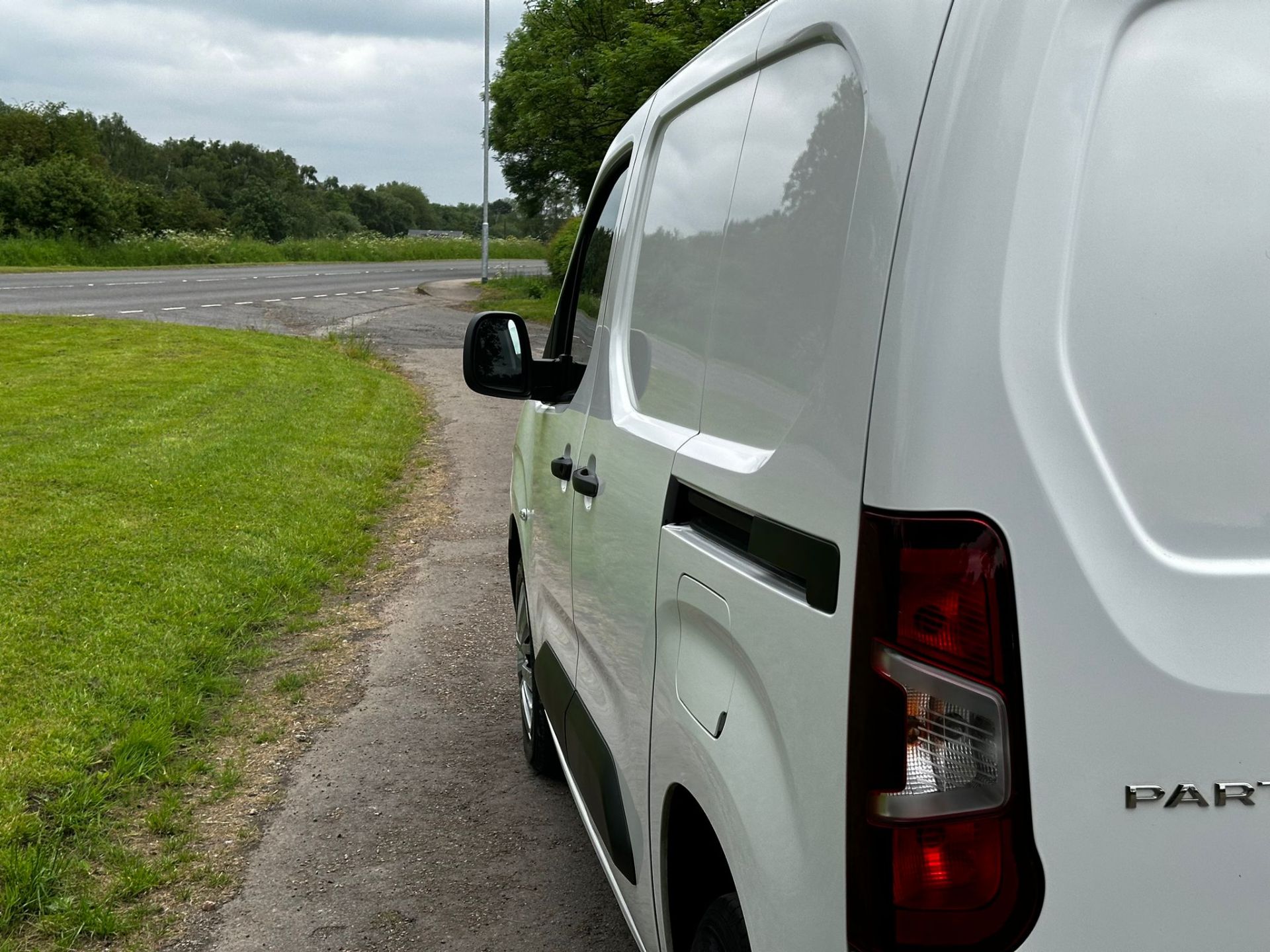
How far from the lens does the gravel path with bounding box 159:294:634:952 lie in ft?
10.9

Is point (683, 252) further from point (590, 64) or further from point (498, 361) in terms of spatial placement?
point (590, 64)

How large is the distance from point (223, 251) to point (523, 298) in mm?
20883

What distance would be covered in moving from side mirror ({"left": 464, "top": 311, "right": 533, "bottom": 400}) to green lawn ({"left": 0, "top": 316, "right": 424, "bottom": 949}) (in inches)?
70.2

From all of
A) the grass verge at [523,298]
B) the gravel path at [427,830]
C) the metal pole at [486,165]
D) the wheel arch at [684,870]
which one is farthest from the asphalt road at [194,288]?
the wheel arch at [684,870]

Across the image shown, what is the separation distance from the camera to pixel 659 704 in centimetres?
216

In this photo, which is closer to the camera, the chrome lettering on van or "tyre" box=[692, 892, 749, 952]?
the chrome lettering on van

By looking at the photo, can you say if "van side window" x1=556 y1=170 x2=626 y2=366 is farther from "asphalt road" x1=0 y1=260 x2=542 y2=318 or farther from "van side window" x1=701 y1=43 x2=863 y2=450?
"asphalt road" x1=0 y1=260 x2=542 y2=318

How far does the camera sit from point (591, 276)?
344cm

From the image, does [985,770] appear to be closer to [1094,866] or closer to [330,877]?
[1094,866]

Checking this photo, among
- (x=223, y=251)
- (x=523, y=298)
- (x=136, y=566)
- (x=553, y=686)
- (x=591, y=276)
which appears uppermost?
(x=223, y=251)

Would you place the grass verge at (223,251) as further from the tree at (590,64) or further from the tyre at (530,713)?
the tyre at (530,713)

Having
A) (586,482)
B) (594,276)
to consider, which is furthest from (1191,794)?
(594,276)

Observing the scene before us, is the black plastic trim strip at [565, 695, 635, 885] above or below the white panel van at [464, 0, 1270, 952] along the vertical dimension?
below

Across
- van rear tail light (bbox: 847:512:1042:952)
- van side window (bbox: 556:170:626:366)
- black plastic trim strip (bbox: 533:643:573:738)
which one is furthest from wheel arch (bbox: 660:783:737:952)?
van side window (bbox: 556:170:626:366)
